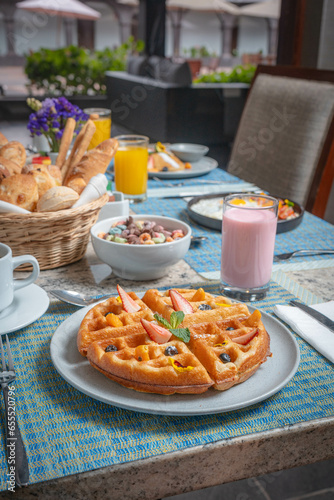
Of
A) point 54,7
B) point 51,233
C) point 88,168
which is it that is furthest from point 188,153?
point 54,7

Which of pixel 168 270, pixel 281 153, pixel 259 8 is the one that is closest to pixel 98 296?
pixel 168 270

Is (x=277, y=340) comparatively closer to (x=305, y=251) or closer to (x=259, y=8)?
(x=305, y=251)

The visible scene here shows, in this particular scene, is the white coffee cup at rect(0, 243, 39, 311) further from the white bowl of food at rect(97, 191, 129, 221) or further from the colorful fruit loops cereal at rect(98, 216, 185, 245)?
the white bowl of food at rect(97, 191, 129, 221)

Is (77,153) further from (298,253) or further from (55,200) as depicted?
(298,253)

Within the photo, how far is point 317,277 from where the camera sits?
1.09 meters

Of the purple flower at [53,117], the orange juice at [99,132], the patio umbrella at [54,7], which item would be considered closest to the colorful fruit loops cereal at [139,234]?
the purple flower at [53,117]

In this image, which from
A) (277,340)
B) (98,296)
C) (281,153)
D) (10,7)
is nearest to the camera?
(277,340)

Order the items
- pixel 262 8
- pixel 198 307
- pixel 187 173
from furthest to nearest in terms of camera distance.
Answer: pixel 262 8 → pixel 187 173 → pixel 198 307

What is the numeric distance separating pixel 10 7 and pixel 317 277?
16.3 meters

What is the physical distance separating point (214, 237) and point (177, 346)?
673 millimetres

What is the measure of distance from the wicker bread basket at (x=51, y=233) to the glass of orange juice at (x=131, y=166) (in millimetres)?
455

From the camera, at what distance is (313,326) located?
83cm

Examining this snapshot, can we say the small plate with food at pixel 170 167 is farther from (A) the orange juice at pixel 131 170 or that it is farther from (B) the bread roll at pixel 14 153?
(B) the bread roll at pixel 14 153

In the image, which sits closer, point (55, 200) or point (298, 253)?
point (55, 200)
